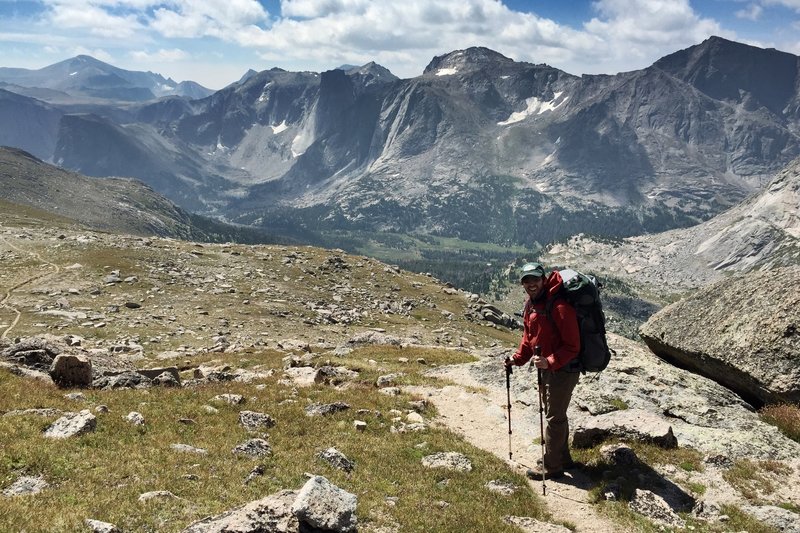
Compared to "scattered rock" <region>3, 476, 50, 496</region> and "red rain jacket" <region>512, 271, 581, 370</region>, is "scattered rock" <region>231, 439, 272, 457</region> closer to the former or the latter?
"scattered rock" <region>3, 476, 50, 496</region>

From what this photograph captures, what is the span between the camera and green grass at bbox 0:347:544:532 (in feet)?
36.7

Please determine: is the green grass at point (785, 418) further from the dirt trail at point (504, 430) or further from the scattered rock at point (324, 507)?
the scattered rock at point (324, 507)

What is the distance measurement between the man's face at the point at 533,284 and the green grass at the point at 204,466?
5751mm

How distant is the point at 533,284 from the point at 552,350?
2061 millimetres

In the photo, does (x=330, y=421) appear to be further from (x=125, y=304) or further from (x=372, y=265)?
(x=372, y=265)

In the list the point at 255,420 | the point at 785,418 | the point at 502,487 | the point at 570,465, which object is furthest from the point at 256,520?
the point at 785,418

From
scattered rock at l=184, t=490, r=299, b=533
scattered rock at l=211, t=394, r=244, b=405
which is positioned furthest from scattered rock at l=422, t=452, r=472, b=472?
scattered rock at l=211, t=394, r=244, b=405

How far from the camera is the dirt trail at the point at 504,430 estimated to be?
13.6m

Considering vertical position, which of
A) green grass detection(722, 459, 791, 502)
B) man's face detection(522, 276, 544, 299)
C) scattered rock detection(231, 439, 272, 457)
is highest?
man's face detection(522, 276, 544, 299)

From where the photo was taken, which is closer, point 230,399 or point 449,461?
point 449,461

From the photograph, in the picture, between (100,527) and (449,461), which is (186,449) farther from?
(449,461)

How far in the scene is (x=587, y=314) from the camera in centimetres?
1461

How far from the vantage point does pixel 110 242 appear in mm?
76625

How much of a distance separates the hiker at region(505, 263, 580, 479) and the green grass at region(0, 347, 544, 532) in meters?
1.50
